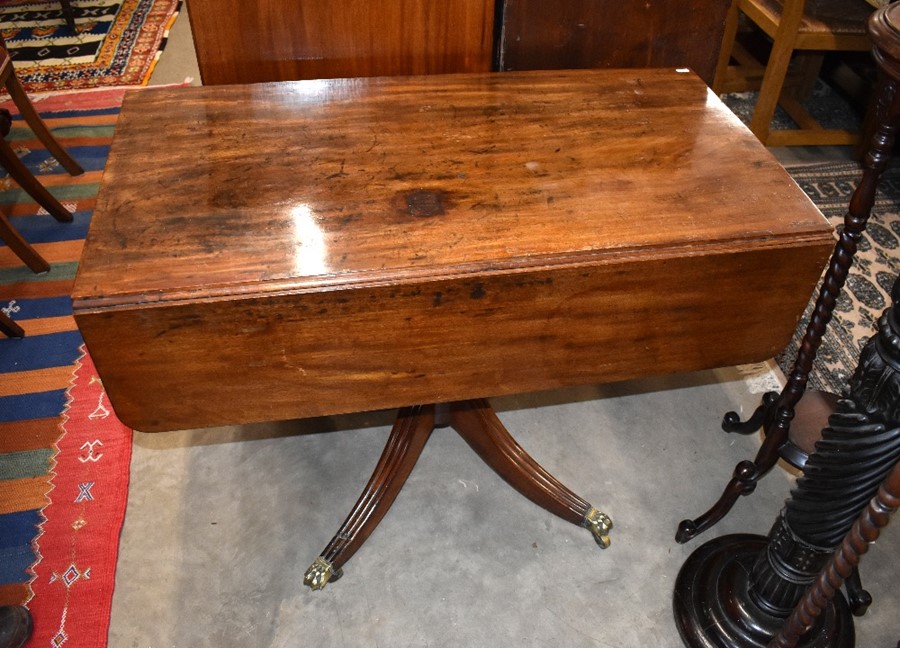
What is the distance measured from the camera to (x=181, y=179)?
1.26m

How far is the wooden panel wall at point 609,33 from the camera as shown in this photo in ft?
5.41

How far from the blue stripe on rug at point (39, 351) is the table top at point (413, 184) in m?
1.06

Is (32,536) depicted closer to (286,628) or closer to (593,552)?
(286,628)

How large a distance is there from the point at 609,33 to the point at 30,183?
1.98 metres

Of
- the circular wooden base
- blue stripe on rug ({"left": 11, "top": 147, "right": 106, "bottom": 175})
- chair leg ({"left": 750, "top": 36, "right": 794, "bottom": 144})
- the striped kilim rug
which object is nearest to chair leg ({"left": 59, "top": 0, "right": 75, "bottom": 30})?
blue stripe on rug ({"left": 11, "top": 147, "right": 106, "bottom": 175})

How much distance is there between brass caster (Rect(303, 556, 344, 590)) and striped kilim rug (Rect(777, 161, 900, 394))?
1386 mm

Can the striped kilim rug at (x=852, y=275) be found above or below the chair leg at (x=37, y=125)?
below

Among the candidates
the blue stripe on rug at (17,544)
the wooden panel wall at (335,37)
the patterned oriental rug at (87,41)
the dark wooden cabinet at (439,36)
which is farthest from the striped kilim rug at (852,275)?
the patterned oriental rug at (87,41)

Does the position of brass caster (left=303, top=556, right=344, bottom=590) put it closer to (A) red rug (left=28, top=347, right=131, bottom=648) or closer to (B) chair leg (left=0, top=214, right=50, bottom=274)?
(A) red rug (left=28, top=347, right=131, bottom=648)

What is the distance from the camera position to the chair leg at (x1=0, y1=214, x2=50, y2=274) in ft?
7.45

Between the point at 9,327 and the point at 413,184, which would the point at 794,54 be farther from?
the point at 9,327

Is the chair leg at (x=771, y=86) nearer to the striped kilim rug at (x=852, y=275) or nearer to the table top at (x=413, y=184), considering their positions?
the striped kilim rug at (x=852, y=275)

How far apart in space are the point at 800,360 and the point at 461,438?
88 cm

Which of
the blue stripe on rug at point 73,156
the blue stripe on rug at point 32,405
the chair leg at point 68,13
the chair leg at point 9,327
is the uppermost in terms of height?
the chair leg at point 68,13
